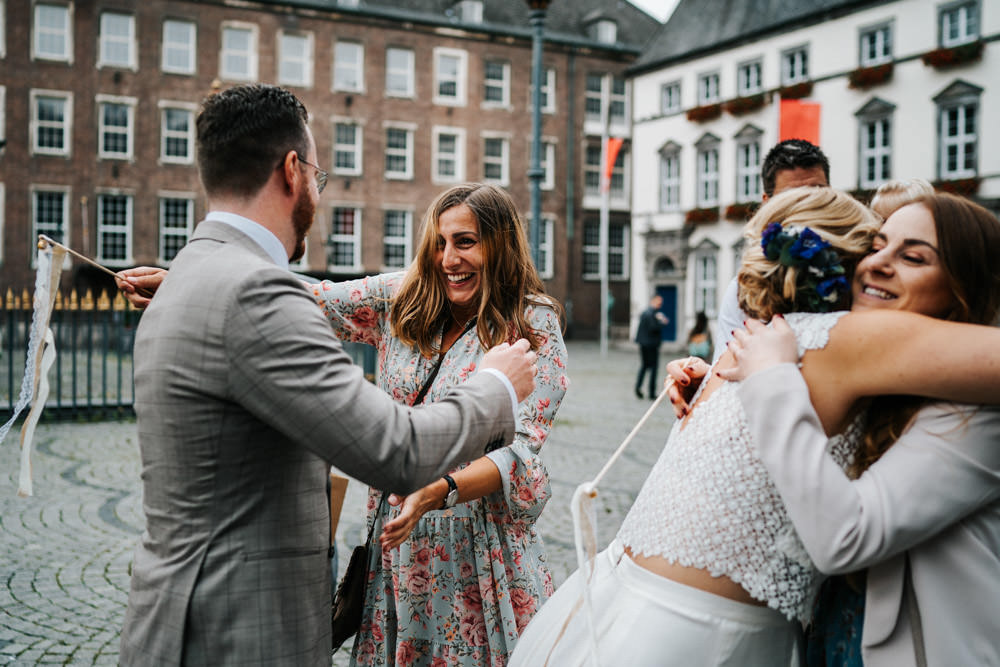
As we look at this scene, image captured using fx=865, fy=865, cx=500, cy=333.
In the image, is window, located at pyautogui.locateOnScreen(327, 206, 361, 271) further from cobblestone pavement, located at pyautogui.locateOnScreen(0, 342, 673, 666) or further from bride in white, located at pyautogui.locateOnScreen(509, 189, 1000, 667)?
bride in white, located at pyautogui.locateOnScreen(509, 189, 1000, 667)

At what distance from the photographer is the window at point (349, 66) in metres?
34.3

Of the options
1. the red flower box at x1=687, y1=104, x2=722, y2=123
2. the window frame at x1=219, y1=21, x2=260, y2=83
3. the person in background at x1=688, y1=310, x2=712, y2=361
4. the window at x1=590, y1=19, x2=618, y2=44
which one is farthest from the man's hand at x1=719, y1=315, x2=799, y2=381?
the window at x1=590, y1=19, x2=618, y2=44

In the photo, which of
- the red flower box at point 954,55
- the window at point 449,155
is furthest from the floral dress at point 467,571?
the window at point 449,155

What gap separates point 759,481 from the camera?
1768 mm

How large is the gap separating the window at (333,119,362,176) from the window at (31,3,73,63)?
982 centimetres

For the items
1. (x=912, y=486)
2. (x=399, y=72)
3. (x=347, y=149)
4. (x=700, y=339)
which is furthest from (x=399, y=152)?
(x=912, y=486)

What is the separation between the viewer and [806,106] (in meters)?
6.50

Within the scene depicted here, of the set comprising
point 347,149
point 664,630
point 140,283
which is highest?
point 347,149

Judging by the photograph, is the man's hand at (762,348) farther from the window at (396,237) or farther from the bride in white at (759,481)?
the window at (396,237)

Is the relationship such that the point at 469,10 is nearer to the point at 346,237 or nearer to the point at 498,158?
the point at 498,158

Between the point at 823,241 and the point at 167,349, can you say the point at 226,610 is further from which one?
the point at 823,241

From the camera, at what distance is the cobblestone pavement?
181 inches

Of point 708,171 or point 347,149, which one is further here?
point 347,149

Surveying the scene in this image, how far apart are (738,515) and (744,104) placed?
101ft
